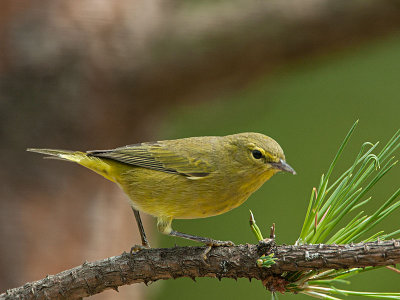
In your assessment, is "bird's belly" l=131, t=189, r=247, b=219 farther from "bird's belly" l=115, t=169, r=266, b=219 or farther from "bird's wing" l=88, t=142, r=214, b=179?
"bird's wing" l=88, t=142, r=214, b=179

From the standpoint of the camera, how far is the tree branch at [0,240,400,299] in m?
1.97

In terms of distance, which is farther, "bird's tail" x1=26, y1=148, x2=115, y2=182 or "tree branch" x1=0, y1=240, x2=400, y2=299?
"bird's tail" x1=26, y1=148, x2=115, y2=182

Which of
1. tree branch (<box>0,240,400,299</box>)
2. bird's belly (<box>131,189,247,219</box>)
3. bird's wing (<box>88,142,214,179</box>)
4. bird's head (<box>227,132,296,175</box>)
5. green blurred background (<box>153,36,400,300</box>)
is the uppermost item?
green blurred background (<box>153,36,400,300</box>)

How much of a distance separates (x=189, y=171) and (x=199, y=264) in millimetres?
1066

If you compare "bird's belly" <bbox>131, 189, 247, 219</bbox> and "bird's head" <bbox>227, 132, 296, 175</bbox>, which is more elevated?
"bird's head" <bbox>227, 132, 296, 175</bbox>

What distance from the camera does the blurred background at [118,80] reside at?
4.29 meters

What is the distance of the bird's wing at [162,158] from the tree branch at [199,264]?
2.79 ft

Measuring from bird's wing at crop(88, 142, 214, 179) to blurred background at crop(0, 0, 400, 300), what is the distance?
1072 mm

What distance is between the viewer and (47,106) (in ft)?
14.9

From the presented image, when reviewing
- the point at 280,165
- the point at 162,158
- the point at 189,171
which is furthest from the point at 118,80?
the point at 280,165

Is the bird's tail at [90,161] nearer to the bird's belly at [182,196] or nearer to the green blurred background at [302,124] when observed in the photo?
the bird's belly at [182,196]

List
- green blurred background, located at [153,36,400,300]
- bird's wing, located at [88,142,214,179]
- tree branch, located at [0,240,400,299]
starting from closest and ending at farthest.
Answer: tree branch, located at [0,240,400,299], bird's wing, located at [88,142,214,179], green blurred background, located at [153,36,400,300]

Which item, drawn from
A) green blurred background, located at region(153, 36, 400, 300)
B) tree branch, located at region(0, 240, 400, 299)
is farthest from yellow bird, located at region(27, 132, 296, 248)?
green blurred background, located at region(153, 36, 400, 300)

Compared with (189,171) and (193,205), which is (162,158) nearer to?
(189,171)
